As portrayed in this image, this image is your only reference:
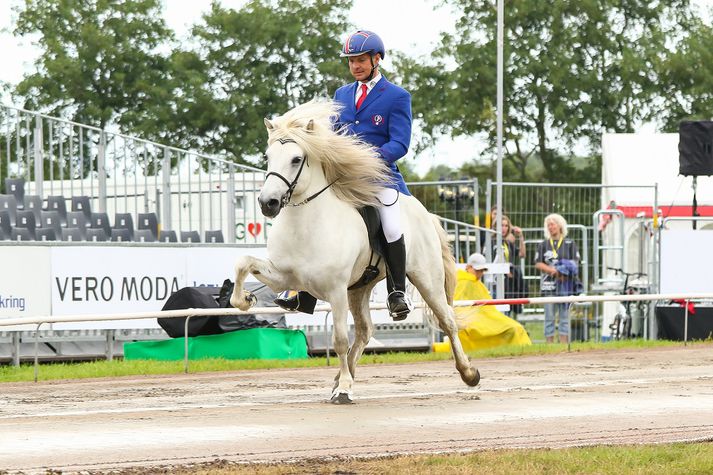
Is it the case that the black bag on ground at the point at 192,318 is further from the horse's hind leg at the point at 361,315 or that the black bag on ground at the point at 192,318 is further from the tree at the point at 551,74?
the tree at the point at 551,74

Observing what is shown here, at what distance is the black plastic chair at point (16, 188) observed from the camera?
1978 cm

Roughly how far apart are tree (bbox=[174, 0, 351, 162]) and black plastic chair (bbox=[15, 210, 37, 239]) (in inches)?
1311

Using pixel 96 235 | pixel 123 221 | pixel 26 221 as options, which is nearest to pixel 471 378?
pixel 96 235

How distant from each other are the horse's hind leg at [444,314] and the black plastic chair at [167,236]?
28.6 feet

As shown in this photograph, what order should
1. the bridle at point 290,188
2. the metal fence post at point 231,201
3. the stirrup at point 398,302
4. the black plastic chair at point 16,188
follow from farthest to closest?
1. the metal fence post at point 231,201
2. the black plastic chair at point 16,188
3. the stirrup at point 398,302
4. the bridle at point 290,188

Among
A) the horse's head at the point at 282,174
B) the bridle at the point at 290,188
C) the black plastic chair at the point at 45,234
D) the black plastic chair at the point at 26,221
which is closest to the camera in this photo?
the horse's head at the point at 282,174

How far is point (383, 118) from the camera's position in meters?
11.2

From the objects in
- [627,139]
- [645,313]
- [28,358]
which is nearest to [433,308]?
[28,358]

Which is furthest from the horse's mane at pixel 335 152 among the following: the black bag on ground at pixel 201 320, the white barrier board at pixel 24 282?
the white barrier board at pixel 24 282

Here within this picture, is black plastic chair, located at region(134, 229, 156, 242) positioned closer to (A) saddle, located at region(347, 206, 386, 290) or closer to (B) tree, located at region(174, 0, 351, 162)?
(A) saddle, located at region(347, 206, 386, 290)

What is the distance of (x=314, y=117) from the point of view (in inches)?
420

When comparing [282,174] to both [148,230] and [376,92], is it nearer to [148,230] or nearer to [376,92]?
[376,92]

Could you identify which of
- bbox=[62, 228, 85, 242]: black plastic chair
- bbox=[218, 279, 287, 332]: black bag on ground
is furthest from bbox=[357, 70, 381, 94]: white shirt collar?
bbox=[62, 228, 85, 242]: black plastic chair

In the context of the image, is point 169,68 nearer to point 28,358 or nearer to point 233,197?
point 233,197
